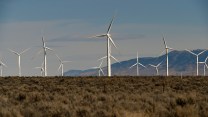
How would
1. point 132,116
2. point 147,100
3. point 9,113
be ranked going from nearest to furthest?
point 132,116 < point 9,113 < point 147,100

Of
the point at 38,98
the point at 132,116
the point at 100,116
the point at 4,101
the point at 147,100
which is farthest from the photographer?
the point at 38,98

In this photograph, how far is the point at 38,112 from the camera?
18.8 metres

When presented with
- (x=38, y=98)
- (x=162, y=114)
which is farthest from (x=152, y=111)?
(x=38, y=98)

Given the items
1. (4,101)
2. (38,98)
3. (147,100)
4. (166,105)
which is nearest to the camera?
(166,105)

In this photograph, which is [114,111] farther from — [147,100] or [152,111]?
[147,100]

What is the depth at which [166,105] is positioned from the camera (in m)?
20.4

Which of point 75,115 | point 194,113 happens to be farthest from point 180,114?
point 75,115

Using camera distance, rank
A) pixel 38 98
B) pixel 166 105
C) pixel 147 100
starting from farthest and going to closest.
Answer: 1. pixel 38 98
2. pixel 147 100
3. pixel 166 105

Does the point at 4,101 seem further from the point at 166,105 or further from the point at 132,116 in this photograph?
the point at 132,116

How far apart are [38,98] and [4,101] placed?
8.39 feet

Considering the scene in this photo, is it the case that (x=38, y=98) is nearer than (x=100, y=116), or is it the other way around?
(x=100, y=116)

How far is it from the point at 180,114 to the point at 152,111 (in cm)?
159

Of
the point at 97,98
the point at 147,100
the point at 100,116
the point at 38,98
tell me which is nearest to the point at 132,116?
the point at 100,116

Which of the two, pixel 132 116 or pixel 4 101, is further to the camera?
pixel 4 101
